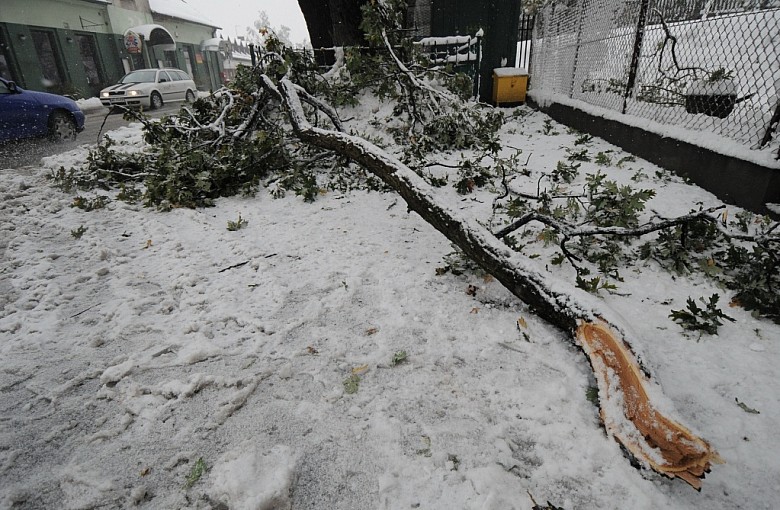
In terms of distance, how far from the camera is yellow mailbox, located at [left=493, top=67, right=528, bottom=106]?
9.13 m

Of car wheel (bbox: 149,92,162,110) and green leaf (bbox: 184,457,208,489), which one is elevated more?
car wheel (bbox: 149,92,162,110)

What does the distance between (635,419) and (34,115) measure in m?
10.6

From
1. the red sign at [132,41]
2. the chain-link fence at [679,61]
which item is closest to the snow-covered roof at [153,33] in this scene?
the red sign at [132,41]

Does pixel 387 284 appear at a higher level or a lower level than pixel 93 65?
lower

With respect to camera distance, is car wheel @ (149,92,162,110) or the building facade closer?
car wheel @ (149,92,162,110)

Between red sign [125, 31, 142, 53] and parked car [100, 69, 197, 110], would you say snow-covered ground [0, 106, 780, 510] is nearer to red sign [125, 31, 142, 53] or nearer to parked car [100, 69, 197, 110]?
parked car [100, 69, 197, 110]

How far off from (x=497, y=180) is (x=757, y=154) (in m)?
2.22

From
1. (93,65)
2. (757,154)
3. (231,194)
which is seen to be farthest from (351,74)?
(93,65)

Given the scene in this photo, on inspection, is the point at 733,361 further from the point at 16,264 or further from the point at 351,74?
the point at 351,74

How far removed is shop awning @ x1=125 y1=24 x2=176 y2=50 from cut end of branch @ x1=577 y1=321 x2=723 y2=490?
29202 millimetres

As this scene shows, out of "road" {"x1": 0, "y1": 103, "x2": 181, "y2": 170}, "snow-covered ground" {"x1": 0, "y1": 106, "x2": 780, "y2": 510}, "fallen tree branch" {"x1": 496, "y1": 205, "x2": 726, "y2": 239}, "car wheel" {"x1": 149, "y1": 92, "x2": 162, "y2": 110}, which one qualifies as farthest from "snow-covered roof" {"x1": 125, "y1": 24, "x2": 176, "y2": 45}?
"fallen tree branch" {"x1": 496, "y1": 205, "x2": 726, "y2": 239}

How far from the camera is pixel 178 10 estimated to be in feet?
95.8

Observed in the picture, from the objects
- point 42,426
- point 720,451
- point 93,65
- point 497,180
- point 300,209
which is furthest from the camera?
point 93,65

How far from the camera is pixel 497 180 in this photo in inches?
179
